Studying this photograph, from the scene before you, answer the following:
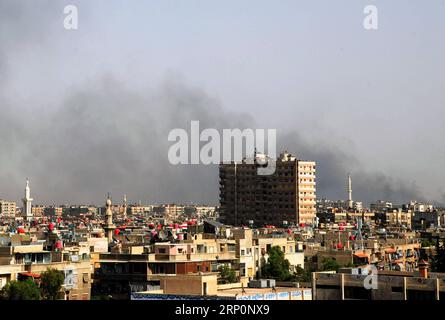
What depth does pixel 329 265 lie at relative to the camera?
4238 cm

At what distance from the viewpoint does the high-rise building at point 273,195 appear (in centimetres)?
10031

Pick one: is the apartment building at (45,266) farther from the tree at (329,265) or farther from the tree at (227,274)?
the tree at (329,265)

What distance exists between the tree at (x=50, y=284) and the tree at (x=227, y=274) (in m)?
5.95

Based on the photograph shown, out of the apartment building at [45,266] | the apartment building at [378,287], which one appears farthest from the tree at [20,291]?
the apartment building at [378,287]

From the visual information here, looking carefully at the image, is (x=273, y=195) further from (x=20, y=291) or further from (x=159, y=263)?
(x=20, y=291)

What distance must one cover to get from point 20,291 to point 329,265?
16823 mm

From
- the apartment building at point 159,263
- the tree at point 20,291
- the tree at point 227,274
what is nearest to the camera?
the tree at point 20,291

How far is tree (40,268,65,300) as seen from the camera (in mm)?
31422

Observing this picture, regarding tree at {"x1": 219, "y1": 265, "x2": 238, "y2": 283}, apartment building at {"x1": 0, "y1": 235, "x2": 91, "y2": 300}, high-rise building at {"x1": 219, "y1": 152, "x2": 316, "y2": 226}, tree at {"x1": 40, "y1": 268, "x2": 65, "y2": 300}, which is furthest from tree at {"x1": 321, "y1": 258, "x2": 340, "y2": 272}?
high-rise building at {"x1": 219, "y1": 152, "x2": 316, "y2": 226}

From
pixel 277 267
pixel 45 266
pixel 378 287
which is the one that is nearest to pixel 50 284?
pixel 45 266

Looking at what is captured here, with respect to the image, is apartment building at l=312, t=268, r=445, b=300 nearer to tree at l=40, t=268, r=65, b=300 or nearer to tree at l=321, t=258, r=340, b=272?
tree at l=40, t=268, r=65, b=300
